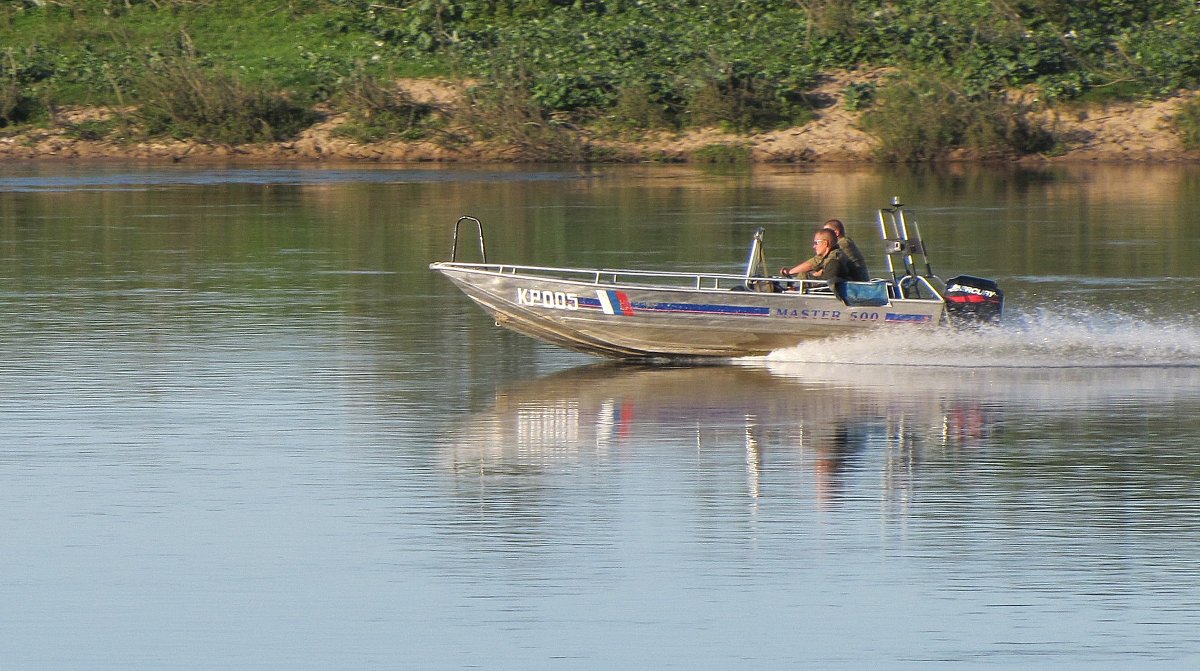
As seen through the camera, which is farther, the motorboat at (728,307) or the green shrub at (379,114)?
the green shrub at (379,114)

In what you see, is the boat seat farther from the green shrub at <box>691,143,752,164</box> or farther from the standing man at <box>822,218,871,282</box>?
the green shrub at <box>691,143,752,164</box>

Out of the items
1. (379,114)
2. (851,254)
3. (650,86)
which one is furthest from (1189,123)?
(851,254)

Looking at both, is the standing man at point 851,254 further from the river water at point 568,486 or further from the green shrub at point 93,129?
the green shrub at point 93,129

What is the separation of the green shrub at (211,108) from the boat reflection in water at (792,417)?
34.4 metres

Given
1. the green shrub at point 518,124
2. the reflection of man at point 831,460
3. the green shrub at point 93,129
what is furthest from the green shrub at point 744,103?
the reflection of man at point 831,460

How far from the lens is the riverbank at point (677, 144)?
5047 centimetres

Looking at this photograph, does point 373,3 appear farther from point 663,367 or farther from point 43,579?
point 43,579

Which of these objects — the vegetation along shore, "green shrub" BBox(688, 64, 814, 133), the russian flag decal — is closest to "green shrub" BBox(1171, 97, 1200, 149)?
the vegetation along shore

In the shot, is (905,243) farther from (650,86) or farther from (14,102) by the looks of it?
(14,102)

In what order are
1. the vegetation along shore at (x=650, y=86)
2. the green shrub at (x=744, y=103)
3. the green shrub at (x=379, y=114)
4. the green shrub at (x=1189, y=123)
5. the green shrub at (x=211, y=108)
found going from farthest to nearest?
the green shrub at (x=211, y=108)
the green shrub at (x=379, y=114)
the green shrub at (x=744, y=103)
the vegetation along shore at (x=650, y=86)
the green shrub at (x=1189, y=123)

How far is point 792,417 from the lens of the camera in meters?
16.6

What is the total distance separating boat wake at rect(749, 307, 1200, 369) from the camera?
19078 mm

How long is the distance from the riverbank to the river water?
23055mm

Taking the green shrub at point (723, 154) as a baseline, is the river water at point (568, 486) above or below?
below
